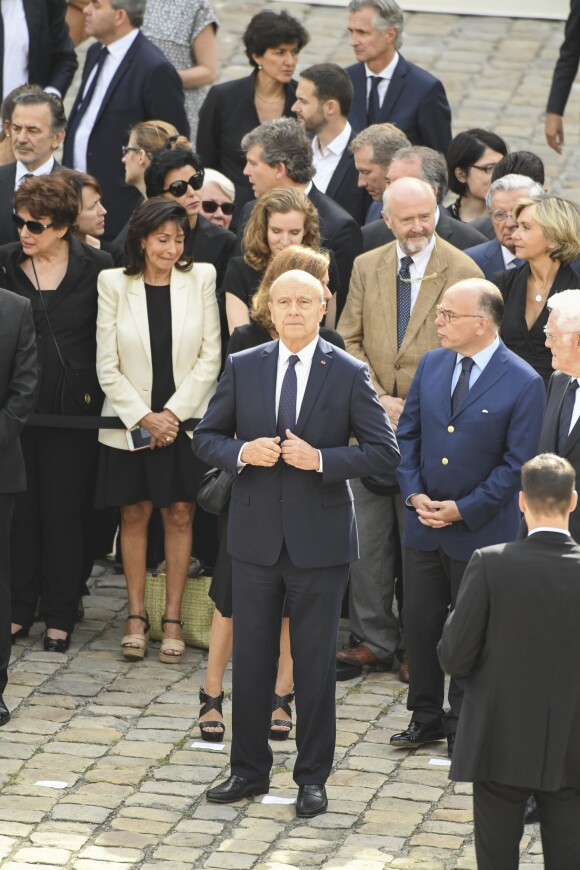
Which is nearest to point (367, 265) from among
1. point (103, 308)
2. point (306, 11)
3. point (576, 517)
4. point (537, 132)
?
point (103, 308)

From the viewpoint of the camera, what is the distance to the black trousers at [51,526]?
8.79 meters

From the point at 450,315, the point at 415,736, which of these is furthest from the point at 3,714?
the point at 450,315

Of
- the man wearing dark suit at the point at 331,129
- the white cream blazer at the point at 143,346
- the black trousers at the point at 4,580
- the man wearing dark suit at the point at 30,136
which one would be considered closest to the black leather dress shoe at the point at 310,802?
the black trousers at the point at 4,580

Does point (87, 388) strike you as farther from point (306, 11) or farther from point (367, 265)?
point (306, 11)

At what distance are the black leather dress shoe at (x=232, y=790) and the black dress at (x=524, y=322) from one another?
2589 mm

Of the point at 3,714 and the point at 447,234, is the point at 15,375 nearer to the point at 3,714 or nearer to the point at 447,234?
the point at 3,714

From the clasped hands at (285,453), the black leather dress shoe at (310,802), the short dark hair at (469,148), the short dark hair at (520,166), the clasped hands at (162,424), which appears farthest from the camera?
the short dark hair at (469,148)

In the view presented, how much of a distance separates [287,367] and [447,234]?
2.41 m

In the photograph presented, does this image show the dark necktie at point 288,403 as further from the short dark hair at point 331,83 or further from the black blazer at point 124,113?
the black blazer at point 124,113

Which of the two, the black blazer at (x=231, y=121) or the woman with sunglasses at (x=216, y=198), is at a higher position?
the black blazer at (x=231, y=121)

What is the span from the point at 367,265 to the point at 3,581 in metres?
2.45

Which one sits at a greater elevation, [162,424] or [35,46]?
[35,46]

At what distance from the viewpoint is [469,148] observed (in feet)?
31.9

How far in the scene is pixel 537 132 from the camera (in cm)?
1487
